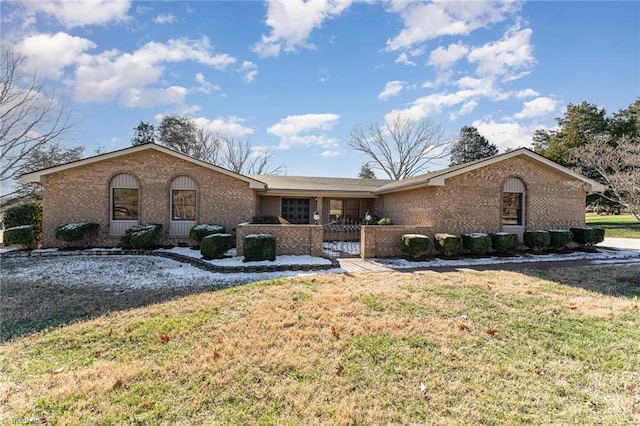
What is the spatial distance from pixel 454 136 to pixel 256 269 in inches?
1393

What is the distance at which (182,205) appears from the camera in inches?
539

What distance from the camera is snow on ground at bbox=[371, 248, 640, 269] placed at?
1048cm

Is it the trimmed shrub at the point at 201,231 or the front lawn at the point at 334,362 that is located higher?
the trimmed shrub at the point at 201,231

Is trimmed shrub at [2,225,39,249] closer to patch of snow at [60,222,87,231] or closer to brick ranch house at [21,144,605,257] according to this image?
brick ranch house at [21,144,605,257]

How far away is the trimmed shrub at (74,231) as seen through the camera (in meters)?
11.9

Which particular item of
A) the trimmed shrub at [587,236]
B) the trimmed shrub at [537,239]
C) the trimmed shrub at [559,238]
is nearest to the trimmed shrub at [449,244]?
the trimmed shrub at [537,239]

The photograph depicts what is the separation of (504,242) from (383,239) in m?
4.92

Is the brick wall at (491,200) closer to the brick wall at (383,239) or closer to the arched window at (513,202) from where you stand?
the arched window at (513,202)

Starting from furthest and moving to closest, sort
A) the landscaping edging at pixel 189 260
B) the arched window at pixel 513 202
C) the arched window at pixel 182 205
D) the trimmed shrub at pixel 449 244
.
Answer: the arched window at pixel 182 205 → the arched window at pixel 513 202 → the trimmed shrub at pixel 449 244 → the landscaping edging at pixel 189 260

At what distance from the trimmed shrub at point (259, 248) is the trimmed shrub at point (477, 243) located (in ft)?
24.7

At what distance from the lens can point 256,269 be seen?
912 centimetres

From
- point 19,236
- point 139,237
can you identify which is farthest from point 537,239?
point 19,236

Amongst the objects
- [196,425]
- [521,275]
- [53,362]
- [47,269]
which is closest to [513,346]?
[196,425]

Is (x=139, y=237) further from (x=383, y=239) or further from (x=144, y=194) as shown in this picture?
(x=383, y=239)
